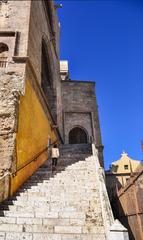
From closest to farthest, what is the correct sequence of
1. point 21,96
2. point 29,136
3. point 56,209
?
point 56,209 → point 21,96 → point 29,136

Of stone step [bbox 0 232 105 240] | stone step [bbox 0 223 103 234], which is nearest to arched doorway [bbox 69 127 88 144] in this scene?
stone step [bbox 0 223 103 234]

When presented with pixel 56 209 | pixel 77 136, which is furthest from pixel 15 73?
pixel 77 136

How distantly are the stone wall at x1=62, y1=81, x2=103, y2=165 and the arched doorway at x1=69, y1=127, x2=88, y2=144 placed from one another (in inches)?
14.4

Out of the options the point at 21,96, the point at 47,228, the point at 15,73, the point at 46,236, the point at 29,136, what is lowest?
the point at 46,236

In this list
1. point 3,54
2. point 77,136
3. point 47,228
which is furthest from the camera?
point 77,136

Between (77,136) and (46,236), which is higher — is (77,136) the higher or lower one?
the higher one

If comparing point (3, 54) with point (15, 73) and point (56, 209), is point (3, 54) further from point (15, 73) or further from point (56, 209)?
point (56, 209)

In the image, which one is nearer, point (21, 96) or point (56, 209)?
point (56, 209)

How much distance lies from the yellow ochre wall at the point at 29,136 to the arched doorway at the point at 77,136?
7203mm

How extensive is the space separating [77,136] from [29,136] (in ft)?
31.8

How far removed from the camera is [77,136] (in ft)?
57.1

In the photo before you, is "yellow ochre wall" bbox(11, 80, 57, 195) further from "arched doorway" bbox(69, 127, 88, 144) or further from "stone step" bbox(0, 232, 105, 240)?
"arched doorway" bbox(69, 127, 88, 144)

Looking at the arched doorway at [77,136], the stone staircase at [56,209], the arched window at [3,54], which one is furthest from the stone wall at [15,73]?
the arched doorway at [77,136]

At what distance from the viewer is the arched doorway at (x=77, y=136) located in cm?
1731
